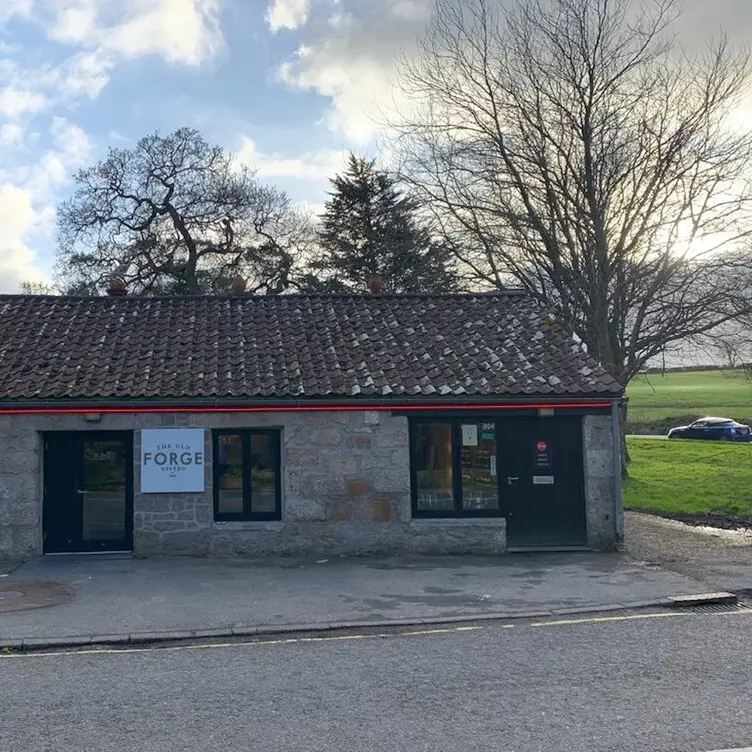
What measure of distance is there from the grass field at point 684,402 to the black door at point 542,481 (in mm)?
25458

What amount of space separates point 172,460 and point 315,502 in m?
2.41

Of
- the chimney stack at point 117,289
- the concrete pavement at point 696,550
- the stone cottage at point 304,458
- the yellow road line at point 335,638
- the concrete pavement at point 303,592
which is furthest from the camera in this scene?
the chimney stack at point 117,289

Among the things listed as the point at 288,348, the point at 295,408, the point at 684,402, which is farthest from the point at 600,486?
the point at 684,402

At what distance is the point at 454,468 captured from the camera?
42.8 ft

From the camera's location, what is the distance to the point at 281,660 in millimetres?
7238

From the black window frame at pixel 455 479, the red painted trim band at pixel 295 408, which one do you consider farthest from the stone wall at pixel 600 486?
the black window frame at pixel 455 479

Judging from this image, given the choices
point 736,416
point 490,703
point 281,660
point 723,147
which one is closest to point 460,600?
point 281,660

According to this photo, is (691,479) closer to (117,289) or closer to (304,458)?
(304,458)

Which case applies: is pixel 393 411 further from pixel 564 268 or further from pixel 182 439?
pixel 564 268

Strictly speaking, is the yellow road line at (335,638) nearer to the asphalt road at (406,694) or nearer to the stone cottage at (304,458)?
the asphalt road at (406,694)

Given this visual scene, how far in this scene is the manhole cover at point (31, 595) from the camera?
954 cm

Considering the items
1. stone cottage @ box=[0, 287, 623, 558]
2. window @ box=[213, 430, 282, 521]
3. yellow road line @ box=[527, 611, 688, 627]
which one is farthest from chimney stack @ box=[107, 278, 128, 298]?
yellow road line @ box=[527, 611, 688, 627]

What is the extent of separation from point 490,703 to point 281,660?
2.23 m

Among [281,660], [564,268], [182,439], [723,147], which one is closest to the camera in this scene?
[281,660]
